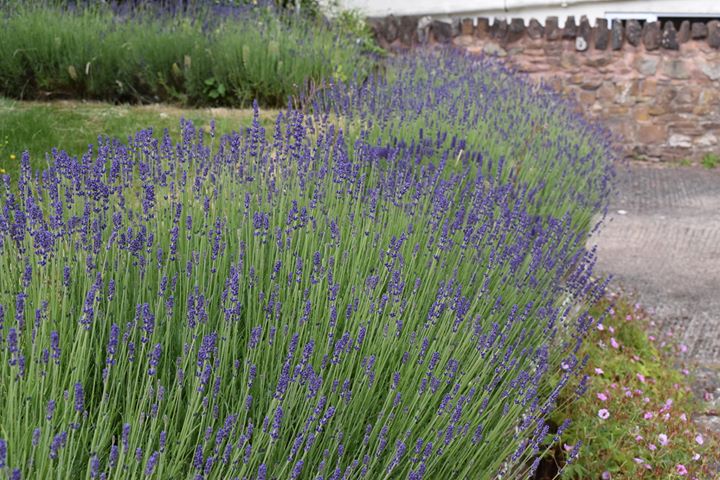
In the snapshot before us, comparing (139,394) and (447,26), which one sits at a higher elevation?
(447,26)

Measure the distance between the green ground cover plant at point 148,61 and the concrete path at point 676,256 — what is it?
9.57 feet

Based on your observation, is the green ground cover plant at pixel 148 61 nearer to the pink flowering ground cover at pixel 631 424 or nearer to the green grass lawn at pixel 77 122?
the green grass lawn at pixel 77 122

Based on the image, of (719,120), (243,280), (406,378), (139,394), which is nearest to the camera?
(139,394)

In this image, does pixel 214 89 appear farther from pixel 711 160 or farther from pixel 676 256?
pixel 711 160

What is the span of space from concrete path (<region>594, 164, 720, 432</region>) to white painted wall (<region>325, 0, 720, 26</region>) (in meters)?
3.24

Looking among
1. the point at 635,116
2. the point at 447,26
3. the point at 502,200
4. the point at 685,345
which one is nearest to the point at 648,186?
the point at 635,116

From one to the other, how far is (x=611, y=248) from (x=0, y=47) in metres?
5.62

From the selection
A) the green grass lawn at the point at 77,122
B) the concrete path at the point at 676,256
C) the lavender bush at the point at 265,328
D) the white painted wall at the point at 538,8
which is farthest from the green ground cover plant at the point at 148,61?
the white painted wall at the point at 538,8

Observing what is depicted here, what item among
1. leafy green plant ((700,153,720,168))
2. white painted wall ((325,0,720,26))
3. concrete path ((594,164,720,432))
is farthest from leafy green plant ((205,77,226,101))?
leafy green plant ((700,153,720,168))

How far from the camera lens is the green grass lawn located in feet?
18.1

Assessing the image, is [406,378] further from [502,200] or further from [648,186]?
[648,186]

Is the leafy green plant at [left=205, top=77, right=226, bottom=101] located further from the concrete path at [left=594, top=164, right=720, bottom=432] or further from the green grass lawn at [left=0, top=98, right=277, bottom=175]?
the concrete path at [left=594, top=164, right=720, bottom=432]

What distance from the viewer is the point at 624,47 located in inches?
420

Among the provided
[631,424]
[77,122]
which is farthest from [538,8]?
[631,424]
